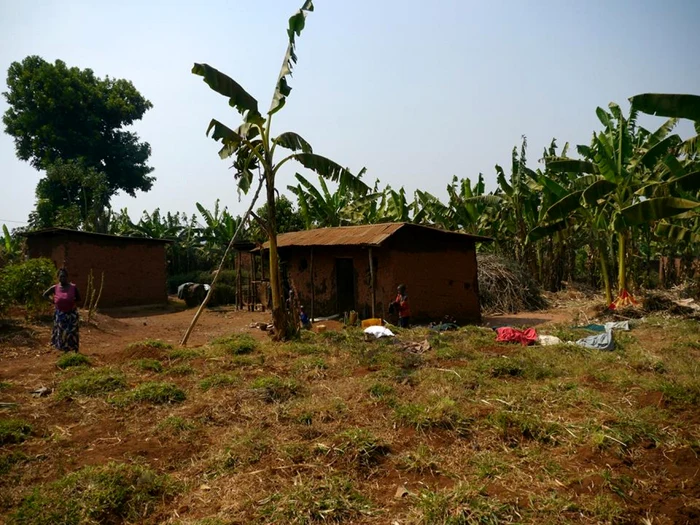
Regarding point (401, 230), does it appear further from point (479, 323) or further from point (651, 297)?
point (651, 297)

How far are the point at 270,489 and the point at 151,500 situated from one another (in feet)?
2.92

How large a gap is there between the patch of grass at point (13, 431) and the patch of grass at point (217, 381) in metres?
1.97

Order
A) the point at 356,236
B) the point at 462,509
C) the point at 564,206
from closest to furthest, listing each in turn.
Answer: the point at 462,509
the point at 564,206
the point at 356,236

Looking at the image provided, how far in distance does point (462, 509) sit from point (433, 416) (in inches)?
63.2

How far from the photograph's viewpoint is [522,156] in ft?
58.7

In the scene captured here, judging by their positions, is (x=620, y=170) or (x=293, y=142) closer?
(x=293, y=142)

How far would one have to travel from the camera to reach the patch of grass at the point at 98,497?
144 inches

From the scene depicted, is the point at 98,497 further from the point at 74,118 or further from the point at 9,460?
the point at 74,118

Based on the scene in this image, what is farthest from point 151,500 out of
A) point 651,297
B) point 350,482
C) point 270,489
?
→ point 651,297

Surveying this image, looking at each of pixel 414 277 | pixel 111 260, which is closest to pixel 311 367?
pixel 414 277

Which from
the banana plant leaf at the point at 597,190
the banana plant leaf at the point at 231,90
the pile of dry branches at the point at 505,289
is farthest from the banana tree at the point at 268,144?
the pile of dry branches at the point at 505,289

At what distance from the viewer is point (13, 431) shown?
5102 millimetres

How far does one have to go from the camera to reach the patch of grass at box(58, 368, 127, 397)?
6.47 metres

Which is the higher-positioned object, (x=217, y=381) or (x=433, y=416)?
(x=217, y=381)
